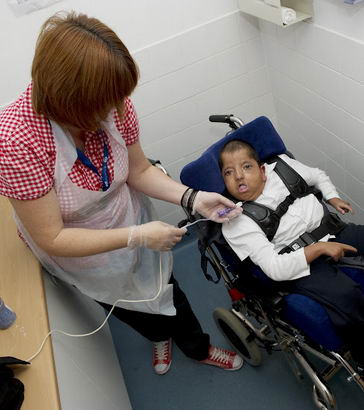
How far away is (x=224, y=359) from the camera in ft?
6.41

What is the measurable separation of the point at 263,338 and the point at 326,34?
1244 millimetres

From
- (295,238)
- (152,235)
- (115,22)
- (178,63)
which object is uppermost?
(115,22)

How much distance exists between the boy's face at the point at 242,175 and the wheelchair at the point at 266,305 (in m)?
0.04

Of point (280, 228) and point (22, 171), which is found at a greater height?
point (22, 171)

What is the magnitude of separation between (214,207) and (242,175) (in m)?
0.18

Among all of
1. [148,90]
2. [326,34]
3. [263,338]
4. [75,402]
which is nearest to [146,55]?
[148,90]

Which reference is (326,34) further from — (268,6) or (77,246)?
(77,246)

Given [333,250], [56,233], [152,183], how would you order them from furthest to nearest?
[152,183] < [333,250] < [56,233]

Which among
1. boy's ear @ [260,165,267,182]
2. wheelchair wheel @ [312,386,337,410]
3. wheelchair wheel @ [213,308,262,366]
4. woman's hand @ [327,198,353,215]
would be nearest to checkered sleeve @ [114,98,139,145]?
boy's ear @ [260,165,267,182]

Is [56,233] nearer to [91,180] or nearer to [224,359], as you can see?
[91,180]

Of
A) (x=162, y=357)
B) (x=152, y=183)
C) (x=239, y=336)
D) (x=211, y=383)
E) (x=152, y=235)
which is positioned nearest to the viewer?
(x=152, y=235)

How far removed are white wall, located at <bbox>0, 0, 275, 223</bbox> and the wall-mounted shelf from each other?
22 centimetres

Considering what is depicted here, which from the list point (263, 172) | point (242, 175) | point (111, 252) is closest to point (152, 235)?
point (111, 252)

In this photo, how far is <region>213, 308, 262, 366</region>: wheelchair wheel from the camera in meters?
1.80
